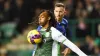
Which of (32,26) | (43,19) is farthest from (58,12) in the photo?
(32,26)

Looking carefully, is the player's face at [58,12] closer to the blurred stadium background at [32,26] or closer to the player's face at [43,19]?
the player's face at [43,19]

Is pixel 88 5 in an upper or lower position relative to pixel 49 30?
lower

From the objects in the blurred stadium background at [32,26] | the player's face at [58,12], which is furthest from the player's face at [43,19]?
the blurred stadium background at [32,26]

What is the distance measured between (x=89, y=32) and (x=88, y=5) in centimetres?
128

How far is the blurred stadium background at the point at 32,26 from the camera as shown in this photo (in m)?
16.4

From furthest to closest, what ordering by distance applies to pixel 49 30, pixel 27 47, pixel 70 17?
pixel 70 17 < pixel 27 47 < pixel 49 30

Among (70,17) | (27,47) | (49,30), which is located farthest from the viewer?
(70,17)

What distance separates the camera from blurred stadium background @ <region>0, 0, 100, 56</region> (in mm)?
16438

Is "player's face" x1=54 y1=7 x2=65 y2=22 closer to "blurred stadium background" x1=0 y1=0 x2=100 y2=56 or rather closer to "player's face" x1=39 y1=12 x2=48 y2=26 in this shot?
"player's face" x1=39 y1=12 x2=48 y2=26

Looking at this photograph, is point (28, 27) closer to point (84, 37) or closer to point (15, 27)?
point (15, 27)

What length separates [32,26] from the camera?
17.2 meters

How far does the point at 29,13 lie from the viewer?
17828 millimetres

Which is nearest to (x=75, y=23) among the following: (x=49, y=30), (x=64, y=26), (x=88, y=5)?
(x=88, y=5)

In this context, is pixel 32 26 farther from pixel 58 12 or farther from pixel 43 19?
pixel 43 19
